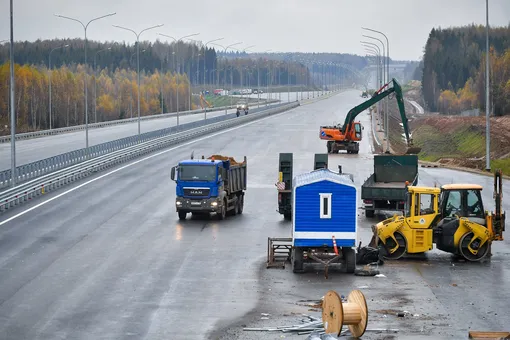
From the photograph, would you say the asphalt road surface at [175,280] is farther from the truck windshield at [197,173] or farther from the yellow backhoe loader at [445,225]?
the truck windshield at [197,173]

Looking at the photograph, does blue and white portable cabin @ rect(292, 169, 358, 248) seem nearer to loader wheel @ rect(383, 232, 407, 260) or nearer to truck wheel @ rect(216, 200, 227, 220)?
loader wheel @ rect(383, 232, 407, 260)

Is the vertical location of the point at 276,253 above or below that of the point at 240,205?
below

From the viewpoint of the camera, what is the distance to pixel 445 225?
96.5ft

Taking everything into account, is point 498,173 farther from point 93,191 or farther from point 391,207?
point 93,191

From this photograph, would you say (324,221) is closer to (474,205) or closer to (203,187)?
(474,205)

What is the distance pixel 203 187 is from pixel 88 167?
1979cm

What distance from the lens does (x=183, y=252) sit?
31.3 meters

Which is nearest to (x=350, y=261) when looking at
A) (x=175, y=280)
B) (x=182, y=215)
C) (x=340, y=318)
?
(x=175, y=280)

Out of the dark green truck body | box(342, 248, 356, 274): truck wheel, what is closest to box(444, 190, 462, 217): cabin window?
box(342, 248, 356, 274): truck wheel

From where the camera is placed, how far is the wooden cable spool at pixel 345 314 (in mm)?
19609

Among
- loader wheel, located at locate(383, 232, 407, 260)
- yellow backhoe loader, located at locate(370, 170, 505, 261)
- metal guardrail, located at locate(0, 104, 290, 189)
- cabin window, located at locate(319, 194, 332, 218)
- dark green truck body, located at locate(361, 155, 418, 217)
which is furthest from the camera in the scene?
metal guardrail, located at locate(0, 104, 290, 189)

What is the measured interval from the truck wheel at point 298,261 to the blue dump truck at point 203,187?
35.2 feet

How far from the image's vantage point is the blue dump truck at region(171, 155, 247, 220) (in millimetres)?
38125

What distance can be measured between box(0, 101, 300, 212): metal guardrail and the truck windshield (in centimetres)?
787
